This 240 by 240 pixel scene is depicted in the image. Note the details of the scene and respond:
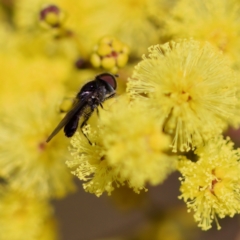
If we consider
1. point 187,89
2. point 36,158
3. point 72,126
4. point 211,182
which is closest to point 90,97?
point 72,126

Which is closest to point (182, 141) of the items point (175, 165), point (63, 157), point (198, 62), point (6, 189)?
point (175, 165)

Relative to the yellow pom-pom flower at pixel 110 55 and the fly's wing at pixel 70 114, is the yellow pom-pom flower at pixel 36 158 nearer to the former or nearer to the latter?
the yellow pom-pom flower at pixel 110 55

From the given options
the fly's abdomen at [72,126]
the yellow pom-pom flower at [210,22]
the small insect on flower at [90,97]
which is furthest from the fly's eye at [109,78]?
the yellow pom-pom flower at [210,22]

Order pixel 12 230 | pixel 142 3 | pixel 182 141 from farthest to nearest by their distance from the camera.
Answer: pixel 142 3, pixel 12 230, pixel 182 141

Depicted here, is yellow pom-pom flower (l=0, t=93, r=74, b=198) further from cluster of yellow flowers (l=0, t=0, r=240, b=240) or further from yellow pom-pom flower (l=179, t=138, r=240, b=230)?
yellow pom-pom flower (l=179, t=138, r=240, b=230)

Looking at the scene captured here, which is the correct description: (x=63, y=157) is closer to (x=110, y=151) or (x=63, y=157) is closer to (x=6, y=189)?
(x=6, y=189)

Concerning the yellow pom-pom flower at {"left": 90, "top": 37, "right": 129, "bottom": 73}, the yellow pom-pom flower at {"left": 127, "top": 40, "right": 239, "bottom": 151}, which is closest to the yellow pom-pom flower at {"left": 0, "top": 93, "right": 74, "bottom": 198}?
the yellow pom-pom flower at {"left": 90, "top": 37, "right": 129, "bottom": 73}

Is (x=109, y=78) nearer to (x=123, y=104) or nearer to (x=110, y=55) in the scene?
(x=110, y=55)
